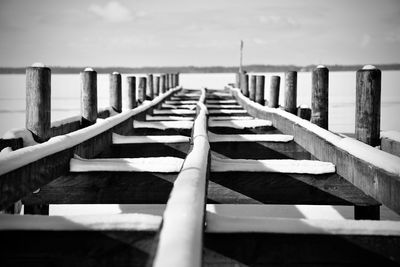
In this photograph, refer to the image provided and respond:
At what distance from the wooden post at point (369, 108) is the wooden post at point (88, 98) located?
3130 mm

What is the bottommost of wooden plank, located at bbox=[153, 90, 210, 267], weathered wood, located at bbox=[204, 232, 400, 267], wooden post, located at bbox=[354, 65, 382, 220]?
weathered wood, located at bbox=[204, 232, 400, 267]

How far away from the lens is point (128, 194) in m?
2.87

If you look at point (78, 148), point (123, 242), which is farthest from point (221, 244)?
point (78, 148)

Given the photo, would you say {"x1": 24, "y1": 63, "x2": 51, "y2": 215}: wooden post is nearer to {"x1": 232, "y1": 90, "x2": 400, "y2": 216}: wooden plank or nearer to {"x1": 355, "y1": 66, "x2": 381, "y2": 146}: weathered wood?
{"x1": 232, "y1": 90, "x2": 400, "y2": 216}: wooden plank

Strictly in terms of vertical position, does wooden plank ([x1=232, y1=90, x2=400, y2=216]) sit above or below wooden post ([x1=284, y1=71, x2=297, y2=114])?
below

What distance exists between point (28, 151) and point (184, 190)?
3.83 ft

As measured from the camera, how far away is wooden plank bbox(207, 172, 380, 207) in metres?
2.85

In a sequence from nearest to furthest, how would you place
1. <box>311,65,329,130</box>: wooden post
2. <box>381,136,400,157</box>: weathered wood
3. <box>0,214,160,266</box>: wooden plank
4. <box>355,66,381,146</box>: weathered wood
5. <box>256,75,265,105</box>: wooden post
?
1. <box>0,214,160,266</box>: wooden plank
2. <box>381,136,400,157</box>: weathered wood
3. <box>355,66,381,146</box>: weathered wood
4. <box>311,65,329,130</box>: wooden post
5. <box>256,75,265,105</box>: wooden post

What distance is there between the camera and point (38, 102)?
390cm

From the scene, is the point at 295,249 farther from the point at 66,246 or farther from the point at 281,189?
the point at 281,189

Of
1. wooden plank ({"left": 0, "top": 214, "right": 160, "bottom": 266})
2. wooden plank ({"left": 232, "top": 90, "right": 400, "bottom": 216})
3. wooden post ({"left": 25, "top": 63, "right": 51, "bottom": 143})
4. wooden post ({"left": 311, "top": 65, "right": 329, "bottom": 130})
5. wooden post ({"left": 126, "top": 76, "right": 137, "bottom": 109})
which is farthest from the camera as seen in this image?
wooden post ({"left": 126, "top": 76, "right": 137, "bottom": 109})

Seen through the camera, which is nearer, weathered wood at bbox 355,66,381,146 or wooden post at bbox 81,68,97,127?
weathered wood at bbox 355,66,381,146

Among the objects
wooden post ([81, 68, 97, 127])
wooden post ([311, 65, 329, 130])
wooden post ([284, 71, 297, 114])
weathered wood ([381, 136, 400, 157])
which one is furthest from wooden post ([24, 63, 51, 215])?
wooden post ([284, 71, 297, 114])

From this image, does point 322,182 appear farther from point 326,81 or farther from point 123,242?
point 326,81
